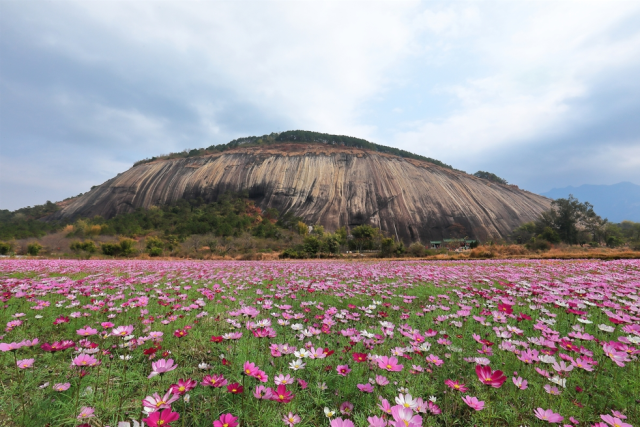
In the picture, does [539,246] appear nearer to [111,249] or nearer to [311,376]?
[311,376]

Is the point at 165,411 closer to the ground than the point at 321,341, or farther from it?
farther from it

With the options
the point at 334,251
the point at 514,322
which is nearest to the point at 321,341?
the point at 514,322

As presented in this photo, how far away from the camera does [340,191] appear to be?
58.9m

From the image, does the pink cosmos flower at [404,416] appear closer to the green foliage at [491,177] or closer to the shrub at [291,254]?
the shrub at [291,254]

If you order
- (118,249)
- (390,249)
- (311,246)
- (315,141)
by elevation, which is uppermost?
(315,141)


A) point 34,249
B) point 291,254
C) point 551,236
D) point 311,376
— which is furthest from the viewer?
point 551,236

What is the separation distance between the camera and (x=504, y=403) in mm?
2010

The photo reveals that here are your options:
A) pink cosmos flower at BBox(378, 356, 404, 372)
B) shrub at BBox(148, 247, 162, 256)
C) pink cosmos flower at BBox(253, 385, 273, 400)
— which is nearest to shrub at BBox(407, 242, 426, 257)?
shrub at BBox(148, 247, 162, 256)

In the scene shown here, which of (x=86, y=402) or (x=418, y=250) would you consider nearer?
(x=86, y=402)

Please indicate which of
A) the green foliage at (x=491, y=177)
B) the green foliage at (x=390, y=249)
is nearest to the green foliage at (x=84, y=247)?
the green foliage at (x=390, y=249)

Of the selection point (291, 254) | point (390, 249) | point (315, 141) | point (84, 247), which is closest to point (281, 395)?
point (291, 254)

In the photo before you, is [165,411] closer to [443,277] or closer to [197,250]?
[443,277]

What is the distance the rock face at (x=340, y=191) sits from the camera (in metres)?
54.5

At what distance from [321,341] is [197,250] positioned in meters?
29.7
